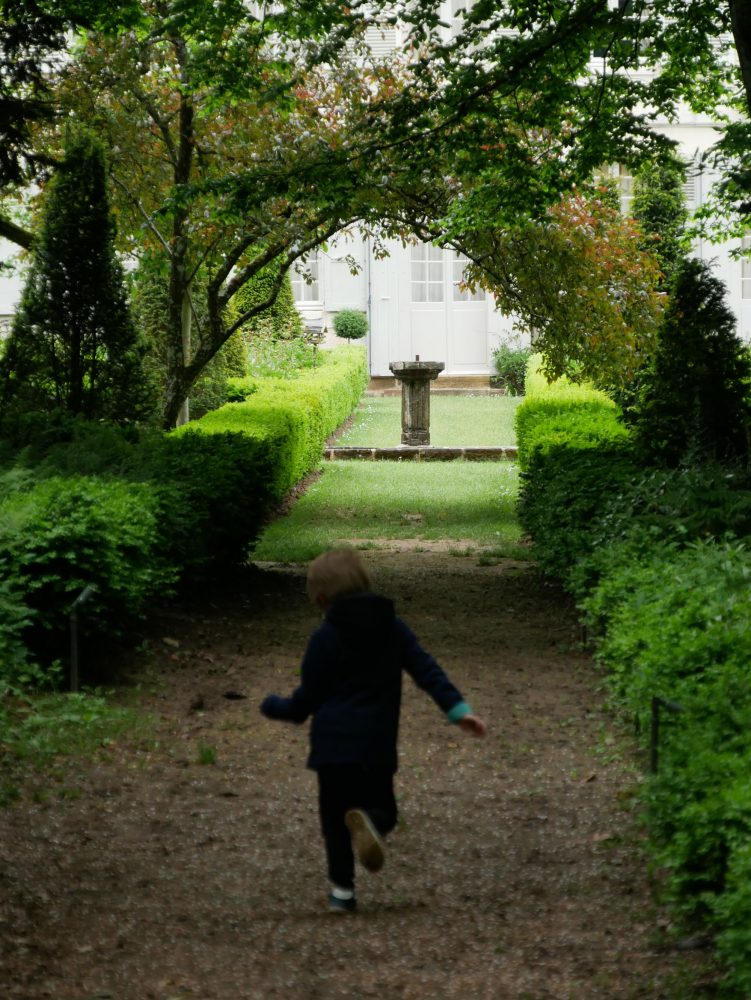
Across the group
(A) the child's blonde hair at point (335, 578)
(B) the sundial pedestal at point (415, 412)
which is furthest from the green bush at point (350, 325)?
(A) the child's blonde hair at point (335, 578)

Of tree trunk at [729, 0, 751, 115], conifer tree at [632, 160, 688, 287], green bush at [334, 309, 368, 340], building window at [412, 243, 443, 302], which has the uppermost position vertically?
conifer tree at [632, 160, 688, 287]

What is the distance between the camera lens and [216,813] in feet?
18.7

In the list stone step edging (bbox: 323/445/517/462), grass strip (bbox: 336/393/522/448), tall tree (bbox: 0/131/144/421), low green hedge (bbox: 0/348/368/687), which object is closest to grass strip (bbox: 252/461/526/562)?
stone step edging (bbox: 323/445/517/462)

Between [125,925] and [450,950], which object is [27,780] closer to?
[125,925]

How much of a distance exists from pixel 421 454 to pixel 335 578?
1926 centimetres

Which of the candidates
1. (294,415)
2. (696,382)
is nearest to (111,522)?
(696,382)

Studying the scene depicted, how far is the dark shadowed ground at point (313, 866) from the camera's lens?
396 cm

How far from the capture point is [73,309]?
1283 cm

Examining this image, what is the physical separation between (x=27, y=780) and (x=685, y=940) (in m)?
3.12

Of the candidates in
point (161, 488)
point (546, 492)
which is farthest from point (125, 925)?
point (546, 492)

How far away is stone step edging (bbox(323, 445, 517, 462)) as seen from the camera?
920 inches

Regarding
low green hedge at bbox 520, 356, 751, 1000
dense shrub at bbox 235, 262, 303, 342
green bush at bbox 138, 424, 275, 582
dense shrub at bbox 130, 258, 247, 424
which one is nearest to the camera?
low green hedge at bbox 520, 356, 751, 1000

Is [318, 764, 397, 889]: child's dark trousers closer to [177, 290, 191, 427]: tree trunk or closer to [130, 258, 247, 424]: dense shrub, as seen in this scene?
[177, 290, 191, 427]: tree trunk

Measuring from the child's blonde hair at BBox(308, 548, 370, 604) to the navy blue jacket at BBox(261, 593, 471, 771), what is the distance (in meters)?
0.04
